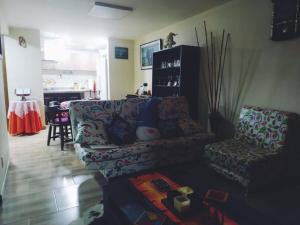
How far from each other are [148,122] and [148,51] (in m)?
3.02

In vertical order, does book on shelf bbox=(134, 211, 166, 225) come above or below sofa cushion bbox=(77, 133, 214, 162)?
below

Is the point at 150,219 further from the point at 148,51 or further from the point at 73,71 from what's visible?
the point at 73,71

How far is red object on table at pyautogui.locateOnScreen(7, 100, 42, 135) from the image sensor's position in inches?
172

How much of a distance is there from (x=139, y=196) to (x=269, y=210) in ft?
4.06

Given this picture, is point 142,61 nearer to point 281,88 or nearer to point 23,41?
point 23,41

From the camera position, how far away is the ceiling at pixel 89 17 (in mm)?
3195

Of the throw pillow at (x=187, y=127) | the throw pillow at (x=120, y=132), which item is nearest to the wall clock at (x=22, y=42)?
the throw pillow at (x=120, y=132)

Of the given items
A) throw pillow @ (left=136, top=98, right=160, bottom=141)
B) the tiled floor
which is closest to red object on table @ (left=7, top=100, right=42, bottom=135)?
the tiled floor

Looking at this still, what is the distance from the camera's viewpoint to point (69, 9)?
3416mm

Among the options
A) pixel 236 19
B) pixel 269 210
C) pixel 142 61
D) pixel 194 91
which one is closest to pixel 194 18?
pixel 236 19

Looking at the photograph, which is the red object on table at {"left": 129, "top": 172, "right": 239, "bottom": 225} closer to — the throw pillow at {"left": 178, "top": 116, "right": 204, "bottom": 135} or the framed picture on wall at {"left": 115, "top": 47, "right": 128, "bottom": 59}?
the throw pillow at {"left": 178, "top": 116, "right": 204, "bottom": 135}

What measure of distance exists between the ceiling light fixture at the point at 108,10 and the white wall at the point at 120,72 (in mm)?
1974

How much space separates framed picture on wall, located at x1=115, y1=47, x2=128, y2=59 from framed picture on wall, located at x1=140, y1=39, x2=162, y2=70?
0.55 meters

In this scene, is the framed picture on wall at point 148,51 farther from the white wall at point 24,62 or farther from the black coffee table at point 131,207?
the black coffee table at point 131,207
